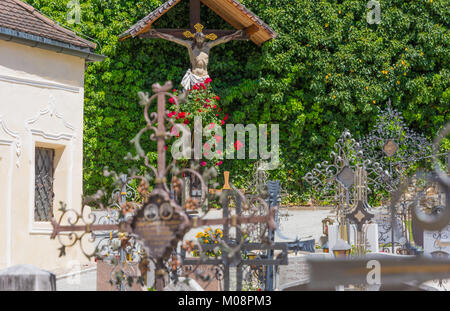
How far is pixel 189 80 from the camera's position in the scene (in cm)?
1425

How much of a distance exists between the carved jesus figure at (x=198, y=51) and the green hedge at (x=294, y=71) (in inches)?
40.8

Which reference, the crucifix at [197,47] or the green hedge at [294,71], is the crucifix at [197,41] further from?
the green hedge at [294,71]

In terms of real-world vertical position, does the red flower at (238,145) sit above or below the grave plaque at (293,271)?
above

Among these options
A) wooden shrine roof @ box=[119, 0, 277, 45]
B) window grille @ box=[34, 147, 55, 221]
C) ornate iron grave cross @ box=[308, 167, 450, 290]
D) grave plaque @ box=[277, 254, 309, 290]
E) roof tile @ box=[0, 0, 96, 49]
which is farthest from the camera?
wooden shrine roof @ box=[119, 0, 277, 45]

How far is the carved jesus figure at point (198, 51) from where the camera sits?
14250 mm

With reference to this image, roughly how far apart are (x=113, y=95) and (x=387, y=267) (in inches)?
523

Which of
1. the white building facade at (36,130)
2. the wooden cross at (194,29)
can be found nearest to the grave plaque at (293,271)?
the white building facade at (36,130)

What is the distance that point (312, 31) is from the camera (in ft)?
50.5

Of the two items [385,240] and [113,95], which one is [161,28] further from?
[385,240]

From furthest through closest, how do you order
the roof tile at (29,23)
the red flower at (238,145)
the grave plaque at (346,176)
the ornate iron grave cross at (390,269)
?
the red flower at (238,145)
the roof tile at (29,23)
the grave plaque at (346,176)
the ornate iron grave cross at (390,269)

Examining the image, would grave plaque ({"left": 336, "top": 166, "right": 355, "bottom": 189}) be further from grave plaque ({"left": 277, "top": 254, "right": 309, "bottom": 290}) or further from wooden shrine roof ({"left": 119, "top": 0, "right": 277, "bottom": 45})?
wooden shrine roof ({"left": 119, "top": 0, "right": 277, "bottom": 45})

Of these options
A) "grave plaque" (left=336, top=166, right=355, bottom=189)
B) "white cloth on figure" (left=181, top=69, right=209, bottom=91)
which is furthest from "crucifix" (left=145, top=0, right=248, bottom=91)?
"grave plaque" (left=336, top=166, right=355, bottom=189)

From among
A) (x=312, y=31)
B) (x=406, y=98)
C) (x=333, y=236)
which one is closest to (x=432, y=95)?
(x=406, y=98)

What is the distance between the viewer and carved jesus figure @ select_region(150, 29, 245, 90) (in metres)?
14.2
